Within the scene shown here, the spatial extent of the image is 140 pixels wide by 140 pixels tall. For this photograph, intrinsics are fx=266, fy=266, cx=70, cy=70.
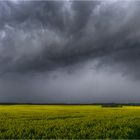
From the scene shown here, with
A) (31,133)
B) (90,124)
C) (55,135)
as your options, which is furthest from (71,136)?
(90,124)

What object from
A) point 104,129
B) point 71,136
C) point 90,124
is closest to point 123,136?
point 104,129

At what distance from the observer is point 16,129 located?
2348 cm

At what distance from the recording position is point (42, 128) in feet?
79.9

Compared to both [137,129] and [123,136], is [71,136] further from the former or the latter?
[137,129]

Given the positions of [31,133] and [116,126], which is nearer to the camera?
[31,133]

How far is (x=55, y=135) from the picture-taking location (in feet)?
70.6

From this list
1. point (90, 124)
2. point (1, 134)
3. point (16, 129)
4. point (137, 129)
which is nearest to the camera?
point (1, 134)

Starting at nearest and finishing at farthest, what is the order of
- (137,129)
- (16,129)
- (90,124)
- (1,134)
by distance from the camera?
1. (1,134)
2. (16,129)
3. (137,129)
4. (90,124)

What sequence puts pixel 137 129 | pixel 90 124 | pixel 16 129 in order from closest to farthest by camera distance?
pixel 16 129 → pixel 137 129 → pixel 90 124

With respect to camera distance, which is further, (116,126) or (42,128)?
(116,126)

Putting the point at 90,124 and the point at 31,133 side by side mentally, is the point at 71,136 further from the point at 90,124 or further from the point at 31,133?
the point at 90,124

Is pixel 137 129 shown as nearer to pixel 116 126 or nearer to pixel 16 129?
pixel 116 126

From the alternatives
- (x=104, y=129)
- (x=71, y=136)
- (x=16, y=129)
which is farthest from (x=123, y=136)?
Result: (x=16, y=129)

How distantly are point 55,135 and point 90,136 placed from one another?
2826 mm
